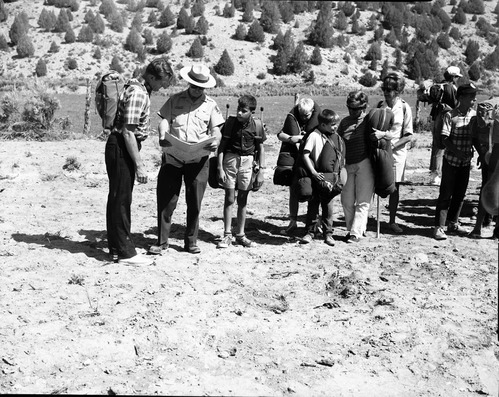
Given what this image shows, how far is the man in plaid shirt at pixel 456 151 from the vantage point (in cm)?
901

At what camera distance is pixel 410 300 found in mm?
7086

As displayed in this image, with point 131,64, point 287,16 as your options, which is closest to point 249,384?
point 131,64

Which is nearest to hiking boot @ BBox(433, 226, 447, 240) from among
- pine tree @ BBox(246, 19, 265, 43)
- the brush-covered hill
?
the brush-covered hill

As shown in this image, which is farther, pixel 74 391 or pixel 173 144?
pixel 173 144

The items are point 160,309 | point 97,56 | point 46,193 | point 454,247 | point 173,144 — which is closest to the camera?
point 160,309

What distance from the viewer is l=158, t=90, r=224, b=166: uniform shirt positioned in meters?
7.59

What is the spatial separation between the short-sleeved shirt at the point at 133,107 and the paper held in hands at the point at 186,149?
15.7 inches

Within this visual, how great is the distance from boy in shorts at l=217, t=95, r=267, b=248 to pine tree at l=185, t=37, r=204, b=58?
63.1 metres

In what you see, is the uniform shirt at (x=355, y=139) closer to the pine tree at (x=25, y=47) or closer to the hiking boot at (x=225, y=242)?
the hiking boot at (x=225, y=242)

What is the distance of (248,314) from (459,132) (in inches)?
157

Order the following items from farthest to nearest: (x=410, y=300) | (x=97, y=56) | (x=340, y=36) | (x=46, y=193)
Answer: (x=340, y=36)
(x=97, y=56)
(x=46, y=193)
(x=410, y=300)

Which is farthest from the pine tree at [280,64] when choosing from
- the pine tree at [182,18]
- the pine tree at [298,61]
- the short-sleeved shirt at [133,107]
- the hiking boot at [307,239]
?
the short-sleeved shirt at [133,107]

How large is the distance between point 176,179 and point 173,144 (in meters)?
0.48

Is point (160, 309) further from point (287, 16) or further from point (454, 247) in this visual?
point (287, 16)
